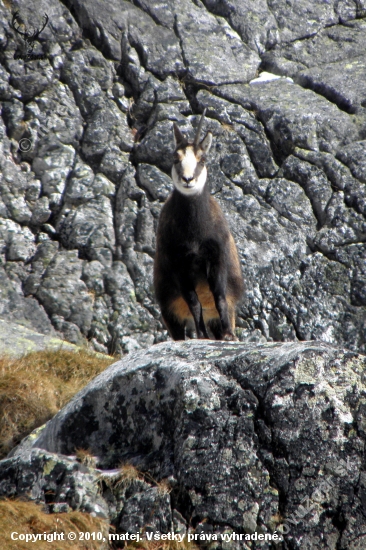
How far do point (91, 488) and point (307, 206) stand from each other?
24.8ft

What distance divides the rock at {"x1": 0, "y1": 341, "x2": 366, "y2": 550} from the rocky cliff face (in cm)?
538

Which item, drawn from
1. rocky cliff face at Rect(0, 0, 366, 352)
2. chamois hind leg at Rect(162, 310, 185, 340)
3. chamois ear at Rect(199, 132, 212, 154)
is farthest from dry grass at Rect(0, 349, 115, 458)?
chamois ear at Rect(199, 132, 212, 154)

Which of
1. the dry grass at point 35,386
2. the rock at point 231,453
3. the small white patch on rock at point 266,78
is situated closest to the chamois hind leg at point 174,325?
the dry grass at point 35,386

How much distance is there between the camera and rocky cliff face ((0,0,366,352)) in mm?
9742

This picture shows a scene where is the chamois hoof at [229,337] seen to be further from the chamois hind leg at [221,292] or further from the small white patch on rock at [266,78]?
the small white patch on rock at [266,78]

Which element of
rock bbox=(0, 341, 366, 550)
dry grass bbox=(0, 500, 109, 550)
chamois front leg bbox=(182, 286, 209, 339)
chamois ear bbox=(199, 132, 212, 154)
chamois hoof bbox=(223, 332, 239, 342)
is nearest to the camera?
dry grass bbox=(0, 500, 109, 550)

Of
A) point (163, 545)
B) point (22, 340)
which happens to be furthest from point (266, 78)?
A: point (163, 545)

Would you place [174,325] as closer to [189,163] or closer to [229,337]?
[229,337]

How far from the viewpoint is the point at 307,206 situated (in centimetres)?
1038

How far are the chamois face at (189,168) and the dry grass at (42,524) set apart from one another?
385 centimetres

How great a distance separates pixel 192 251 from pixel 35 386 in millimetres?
2185

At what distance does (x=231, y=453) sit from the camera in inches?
148

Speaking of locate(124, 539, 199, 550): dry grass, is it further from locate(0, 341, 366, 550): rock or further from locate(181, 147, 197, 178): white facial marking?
locate(181, 147, 197, 178): white facial marking

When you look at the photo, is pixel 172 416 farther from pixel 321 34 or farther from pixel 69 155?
pixel 321 34
